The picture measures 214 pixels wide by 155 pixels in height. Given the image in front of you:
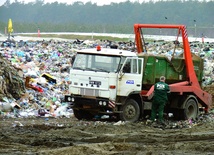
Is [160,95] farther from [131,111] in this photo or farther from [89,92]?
[89,92]

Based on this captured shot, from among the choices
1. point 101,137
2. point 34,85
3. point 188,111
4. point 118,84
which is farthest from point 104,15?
point 101,137

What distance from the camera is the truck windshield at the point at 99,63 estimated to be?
17859 mm

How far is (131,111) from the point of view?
60.2ft

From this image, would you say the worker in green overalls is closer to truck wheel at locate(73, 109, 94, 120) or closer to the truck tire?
the truck tire

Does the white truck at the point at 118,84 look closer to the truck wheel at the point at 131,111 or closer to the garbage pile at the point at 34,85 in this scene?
the truck wheel at the point at 131,111

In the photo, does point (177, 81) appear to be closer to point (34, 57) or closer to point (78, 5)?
point (34, 57)

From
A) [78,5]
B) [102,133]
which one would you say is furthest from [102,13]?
[102,133]

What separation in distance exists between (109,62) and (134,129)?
7.84 ft

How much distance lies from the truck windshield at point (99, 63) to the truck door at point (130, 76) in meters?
0.26

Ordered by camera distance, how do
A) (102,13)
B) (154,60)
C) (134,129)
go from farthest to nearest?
(102,13) → (154,60) → (134,129)

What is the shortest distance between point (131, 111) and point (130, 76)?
1049mm

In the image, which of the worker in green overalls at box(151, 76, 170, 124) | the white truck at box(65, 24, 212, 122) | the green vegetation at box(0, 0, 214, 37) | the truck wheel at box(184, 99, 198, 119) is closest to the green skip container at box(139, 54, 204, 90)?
the white truck at box(65, 24, 212, 122)

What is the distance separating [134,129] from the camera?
16.5 meters

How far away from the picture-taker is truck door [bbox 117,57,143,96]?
17953 mm
